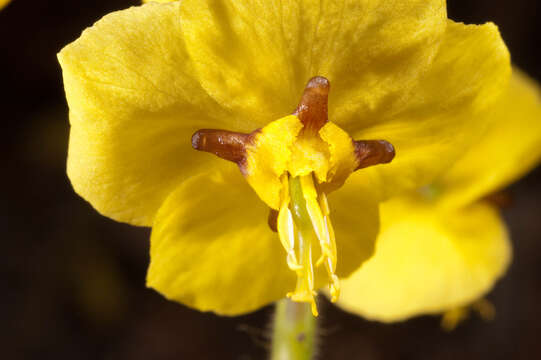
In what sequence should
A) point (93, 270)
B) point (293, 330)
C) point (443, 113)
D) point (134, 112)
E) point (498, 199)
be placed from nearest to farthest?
point (134, 112), point (443, 113), point (293, 330), point (498, 199), point (93, 270)

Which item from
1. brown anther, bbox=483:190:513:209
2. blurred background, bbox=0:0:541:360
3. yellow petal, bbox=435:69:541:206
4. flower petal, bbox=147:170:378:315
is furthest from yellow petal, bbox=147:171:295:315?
blurred background, bbox=0:0:541:360

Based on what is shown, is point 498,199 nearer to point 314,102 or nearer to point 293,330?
point 293,330

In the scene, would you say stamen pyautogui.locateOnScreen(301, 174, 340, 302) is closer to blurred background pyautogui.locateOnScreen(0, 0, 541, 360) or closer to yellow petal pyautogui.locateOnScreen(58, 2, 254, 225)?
yellow petal pyautogui.locateOnScreen(58, 2, 254, 225)

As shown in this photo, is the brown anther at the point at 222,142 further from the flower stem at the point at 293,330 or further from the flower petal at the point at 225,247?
the flower stem at the point at 293,330

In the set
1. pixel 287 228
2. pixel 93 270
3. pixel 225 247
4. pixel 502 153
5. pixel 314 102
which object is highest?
pixel 314 102

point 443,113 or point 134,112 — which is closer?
point 134,112

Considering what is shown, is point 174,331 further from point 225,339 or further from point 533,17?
point 533,17

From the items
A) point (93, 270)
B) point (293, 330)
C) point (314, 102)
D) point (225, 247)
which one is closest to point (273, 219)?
point (225, 247)
